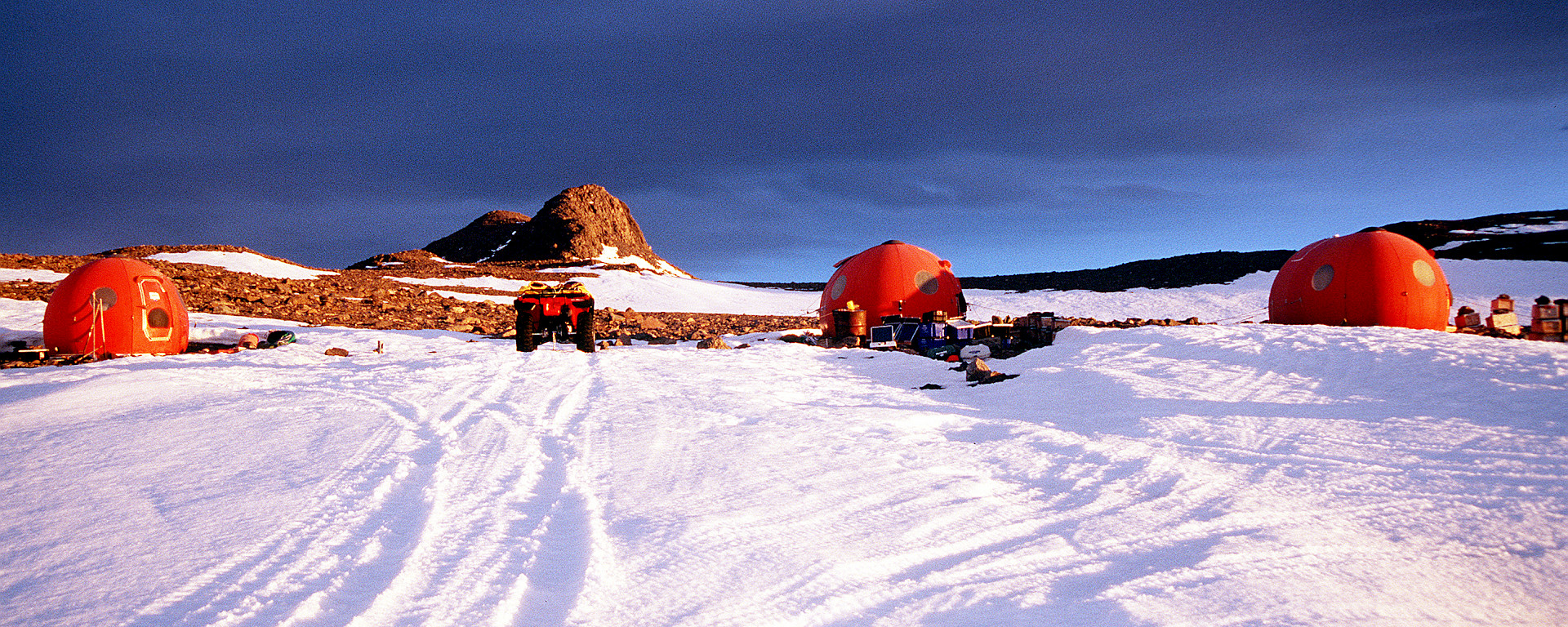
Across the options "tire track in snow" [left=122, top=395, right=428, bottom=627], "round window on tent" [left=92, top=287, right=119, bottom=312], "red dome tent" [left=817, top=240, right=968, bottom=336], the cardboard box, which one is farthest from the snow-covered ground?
"red dome tent" [left=817, top=240, right=968, bottom=336]

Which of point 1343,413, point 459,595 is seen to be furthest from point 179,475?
point 1343,413

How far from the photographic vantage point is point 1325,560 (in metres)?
3.14

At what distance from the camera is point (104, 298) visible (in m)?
12.0

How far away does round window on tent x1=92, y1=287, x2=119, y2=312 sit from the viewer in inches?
465

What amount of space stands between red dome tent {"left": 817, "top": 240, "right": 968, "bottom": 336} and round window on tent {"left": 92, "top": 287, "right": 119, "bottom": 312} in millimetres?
13618

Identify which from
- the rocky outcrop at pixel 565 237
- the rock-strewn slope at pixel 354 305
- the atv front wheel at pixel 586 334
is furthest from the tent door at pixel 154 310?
the rocky outcrop at pixel 565 237

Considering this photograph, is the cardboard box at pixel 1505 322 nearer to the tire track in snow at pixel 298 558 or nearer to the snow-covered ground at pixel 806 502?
the snow-covered ground at pixel 806 502

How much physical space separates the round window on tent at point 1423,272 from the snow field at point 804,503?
6166 mm

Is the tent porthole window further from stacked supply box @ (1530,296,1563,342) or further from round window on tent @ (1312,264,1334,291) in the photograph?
stacked supply box @ (1530,296,1563,342)

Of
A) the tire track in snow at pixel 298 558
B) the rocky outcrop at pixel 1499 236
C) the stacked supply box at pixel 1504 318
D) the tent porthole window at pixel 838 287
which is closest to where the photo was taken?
the tire track in snow at pixel 298 558

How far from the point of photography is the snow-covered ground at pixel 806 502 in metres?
2.84

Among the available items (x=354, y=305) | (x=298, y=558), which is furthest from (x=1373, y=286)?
(x=354, y=305)

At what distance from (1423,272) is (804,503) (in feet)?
52.8

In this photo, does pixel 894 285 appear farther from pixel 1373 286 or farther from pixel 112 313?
pixel 112 313
